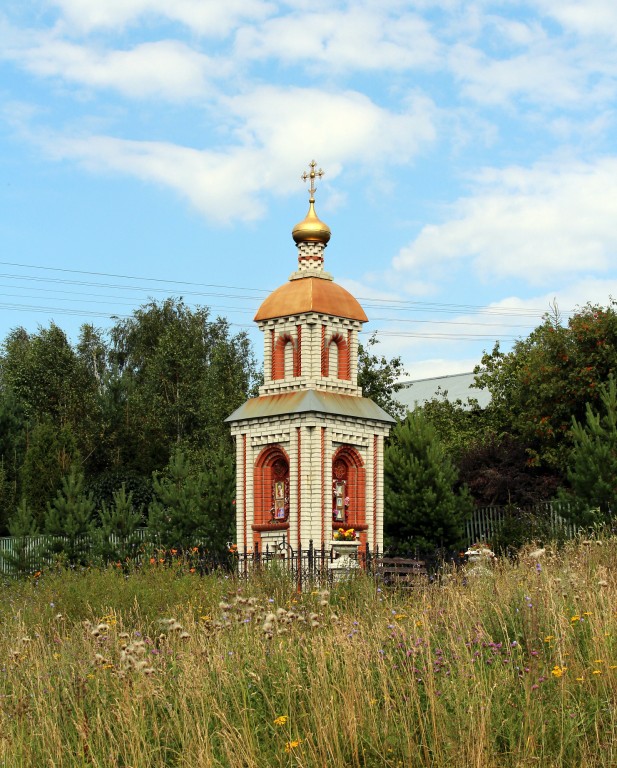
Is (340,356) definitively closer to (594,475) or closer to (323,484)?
(323,484)

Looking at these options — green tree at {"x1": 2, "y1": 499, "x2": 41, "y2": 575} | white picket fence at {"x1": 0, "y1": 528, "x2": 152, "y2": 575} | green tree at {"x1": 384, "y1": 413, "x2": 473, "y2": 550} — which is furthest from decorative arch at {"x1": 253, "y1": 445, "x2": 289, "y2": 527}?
green tree at {"x1": 2, "y1": 499, "x2": 41, "y2": 575}

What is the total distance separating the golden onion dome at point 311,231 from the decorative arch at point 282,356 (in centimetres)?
227

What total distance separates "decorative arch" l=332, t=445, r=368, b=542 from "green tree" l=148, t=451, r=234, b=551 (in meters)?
4.95

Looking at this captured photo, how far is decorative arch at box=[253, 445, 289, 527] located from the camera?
26.5 metres

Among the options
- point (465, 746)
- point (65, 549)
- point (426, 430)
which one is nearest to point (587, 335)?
point (426, 430)

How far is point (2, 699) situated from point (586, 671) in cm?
451

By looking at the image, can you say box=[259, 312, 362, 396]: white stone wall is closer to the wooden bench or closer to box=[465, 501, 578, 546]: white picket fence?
box=[465, 501, 578, 546]: white picket fence

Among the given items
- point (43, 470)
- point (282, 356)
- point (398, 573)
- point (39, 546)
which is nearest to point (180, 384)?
point (43, 470)

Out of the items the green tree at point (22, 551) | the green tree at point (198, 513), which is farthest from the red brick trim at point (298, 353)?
the green tree at point (22, 551)

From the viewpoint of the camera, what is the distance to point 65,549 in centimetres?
3158

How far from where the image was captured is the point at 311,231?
26.8 m

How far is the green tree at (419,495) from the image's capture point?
1174 inches

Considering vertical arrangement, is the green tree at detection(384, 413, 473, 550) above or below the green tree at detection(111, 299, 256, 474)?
below

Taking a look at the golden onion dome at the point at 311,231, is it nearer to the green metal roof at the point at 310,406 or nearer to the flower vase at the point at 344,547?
the green metal roof at the point at 310,406
